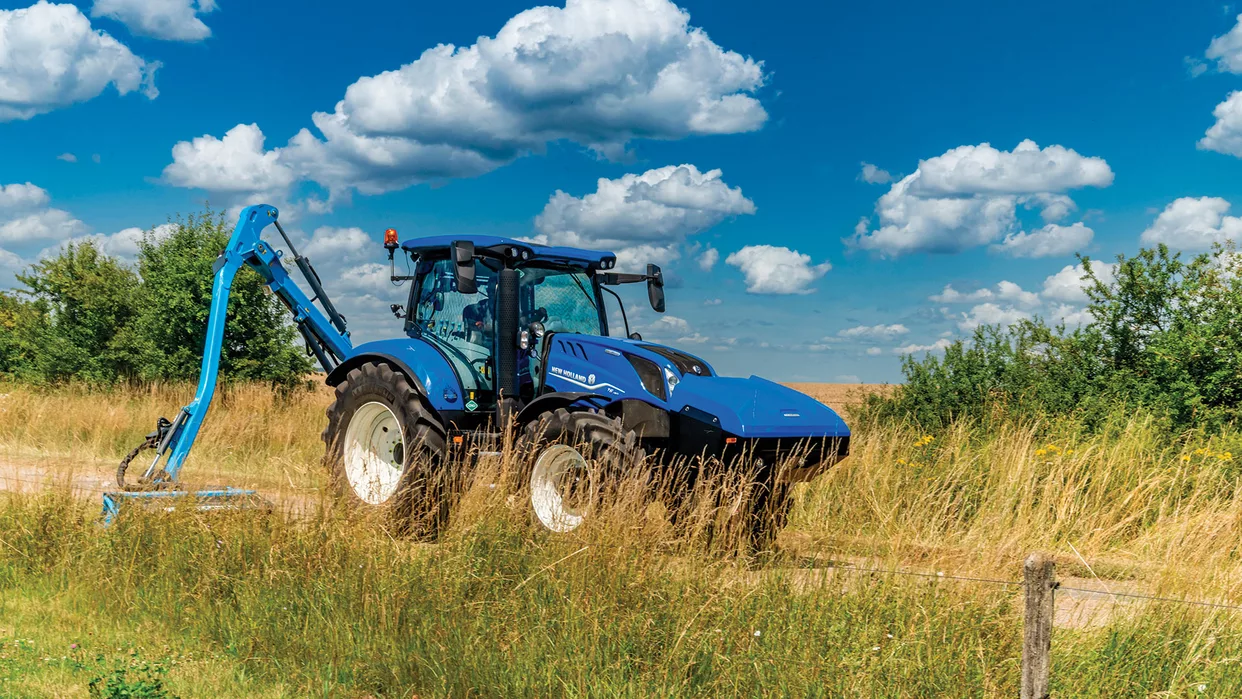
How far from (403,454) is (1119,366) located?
10.0 m

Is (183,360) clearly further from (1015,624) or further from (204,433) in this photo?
(1015,624)

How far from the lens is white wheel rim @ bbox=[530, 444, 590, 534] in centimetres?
688

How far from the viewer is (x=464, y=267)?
7766 millimetres

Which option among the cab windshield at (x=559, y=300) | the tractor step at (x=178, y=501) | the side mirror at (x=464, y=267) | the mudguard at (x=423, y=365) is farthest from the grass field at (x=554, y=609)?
the cab windshield at (x=559, y=300)

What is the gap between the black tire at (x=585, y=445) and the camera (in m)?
6.54

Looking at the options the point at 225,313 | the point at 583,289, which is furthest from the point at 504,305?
the point at 225,313

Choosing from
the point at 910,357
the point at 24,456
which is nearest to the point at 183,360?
the point at 24,456

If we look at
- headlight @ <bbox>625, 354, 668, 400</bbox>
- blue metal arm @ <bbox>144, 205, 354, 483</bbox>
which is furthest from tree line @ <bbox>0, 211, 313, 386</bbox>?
headlight @ <bbox>625, 354, 668, 400</bbox>

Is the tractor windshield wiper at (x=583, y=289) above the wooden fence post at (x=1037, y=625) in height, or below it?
above

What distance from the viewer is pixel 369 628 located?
5406 millimetres

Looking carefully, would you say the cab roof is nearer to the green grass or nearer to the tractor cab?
the tractor cab

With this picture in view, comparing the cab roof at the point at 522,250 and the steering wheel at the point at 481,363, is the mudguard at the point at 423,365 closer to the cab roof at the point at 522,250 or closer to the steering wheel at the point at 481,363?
the steering wheel at the point at 481,363

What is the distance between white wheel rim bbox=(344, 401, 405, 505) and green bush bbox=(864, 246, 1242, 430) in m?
7.06

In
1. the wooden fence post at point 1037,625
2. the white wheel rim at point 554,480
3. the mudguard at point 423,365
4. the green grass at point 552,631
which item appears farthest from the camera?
the mudguard at point 423,365
